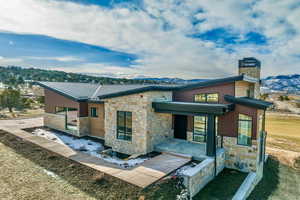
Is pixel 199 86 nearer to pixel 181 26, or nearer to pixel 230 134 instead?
pixel 230 134

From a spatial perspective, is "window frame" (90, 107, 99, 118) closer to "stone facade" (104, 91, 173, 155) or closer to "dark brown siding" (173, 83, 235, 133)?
"stone facade" (104, 91, 173, 155)

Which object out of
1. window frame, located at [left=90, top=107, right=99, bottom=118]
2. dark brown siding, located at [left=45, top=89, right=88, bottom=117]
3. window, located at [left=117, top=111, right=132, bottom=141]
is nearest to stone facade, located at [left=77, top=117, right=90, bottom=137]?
dark brown siding, located at [left=45, top=89, right=88, bottom=117]

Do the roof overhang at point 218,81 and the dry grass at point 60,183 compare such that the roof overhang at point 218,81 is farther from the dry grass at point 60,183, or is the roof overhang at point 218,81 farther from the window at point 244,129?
the dry grass at point 60,183

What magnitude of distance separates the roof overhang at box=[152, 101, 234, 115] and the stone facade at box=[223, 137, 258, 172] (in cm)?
194

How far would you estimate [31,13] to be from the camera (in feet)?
35.3

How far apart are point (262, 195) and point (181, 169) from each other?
13.0ft

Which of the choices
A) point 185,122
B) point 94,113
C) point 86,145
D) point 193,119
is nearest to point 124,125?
point 86,145

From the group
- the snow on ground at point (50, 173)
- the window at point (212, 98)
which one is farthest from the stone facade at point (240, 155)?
the snow on ground at point (50, 173)

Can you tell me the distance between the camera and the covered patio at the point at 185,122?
9.08 meters

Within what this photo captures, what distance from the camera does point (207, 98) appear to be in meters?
11.5

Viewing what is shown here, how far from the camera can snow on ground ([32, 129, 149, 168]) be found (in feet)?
31.6

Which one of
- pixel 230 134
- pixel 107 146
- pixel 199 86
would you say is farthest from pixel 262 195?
pixel 107 146

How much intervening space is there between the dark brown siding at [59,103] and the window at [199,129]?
8655mm

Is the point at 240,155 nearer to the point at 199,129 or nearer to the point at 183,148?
the point at 199,129
